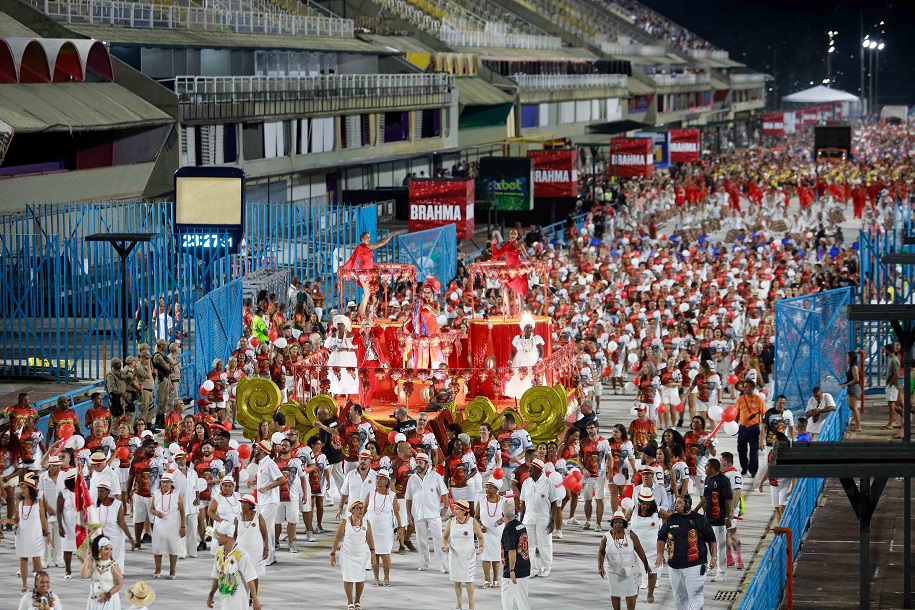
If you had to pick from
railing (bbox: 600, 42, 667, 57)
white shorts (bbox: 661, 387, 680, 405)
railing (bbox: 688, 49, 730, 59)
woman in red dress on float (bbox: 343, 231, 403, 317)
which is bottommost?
white shorts (bbox: 661, 387, 680, 405)

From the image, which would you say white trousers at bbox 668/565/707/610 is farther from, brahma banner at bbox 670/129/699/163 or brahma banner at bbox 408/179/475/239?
brahma banner at bbox 670/129/699/163

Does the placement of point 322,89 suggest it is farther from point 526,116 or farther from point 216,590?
point 216,590

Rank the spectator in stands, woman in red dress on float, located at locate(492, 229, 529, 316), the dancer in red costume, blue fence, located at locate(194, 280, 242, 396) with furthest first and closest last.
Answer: blue fence, located at locate(194, 280, 242, 396), woman in red dress on float, located at locate(492, 229, 529, 316), the dancer in red costume, the spectator in stands

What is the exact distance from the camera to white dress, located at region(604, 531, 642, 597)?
50.3 feet

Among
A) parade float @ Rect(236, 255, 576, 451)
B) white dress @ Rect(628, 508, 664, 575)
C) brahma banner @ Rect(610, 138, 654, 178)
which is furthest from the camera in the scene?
brahma banner @ Rect(610, 138, 654, 178)

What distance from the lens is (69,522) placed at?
17219 millimetres

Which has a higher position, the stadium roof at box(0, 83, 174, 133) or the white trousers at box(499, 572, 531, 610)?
the stadium roof at box(0, 83, 174, 133)

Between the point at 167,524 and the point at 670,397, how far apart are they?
10.4 metres

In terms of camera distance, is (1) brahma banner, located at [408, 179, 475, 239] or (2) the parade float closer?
(2) the parade float

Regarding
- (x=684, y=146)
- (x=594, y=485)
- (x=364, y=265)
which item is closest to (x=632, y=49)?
(x=684, y=146)

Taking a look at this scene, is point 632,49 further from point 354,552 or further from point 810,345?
point 354,552

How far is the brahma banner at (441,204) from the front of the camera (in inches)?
1610

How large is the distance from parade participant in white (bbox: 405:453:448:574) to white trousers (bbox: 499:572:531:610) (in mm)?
2576

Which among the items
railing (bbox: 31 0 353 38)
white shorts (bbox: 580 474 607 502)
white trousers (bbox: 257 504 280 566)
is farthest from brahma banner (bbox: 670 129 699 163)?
white trousers (bbox: 257 504 280 566)
